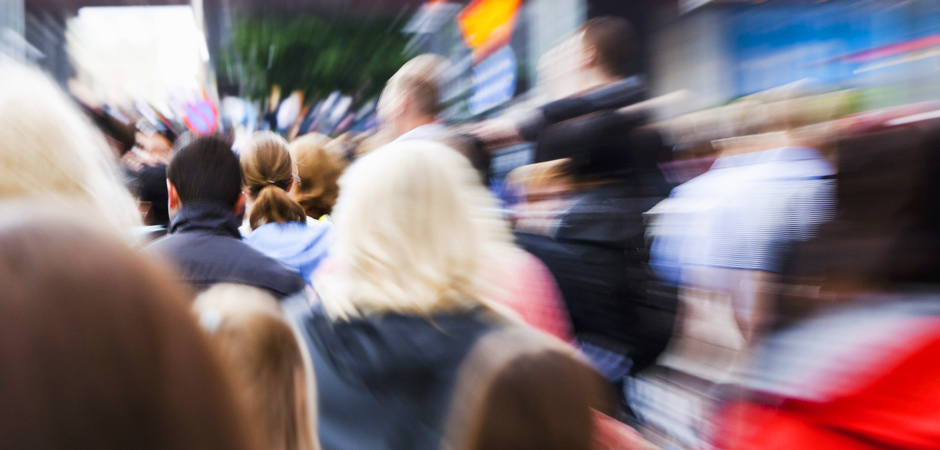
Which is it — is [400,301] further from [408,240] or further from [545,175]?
[545,175]

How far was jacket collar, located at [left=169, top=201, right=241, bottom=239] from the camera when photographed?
1873mm

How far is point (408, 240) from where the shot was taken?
145 cm

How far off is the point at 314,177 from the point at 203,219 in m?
0.94

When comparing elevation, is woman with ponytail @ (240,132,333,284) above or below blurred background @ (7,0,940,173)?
below

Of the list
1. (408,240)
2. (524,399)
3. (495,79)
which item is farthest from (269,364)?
(495,79)

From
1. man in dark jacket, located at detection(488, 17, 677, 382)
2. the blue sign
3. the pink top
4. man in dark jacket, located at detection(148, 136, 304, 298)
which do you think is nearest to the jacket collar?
man in dark jacket, located at detection(148, 136, 304, 298)

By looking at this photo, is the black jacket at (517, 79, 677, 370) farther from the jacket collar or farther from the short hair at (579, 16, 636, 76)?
the jacket collar

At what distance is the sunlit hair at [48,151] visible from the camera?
1146mm

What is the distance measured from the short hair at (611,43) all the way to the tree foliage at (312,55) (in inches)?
198

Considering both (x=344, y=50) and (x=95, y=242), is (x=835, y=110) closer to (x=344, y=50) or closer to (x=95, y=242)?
(x=95, y=242)

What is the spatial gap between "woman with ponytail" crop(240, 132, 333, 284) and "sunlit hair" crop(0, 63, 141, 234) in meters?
1.03

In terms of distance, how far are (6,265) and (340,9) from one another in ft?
23.4

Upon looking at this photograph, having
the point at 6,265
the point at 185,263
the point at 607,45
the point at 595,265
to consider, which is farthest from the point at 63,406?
the point at 607,45

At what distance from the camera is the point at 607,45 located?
244 cm
